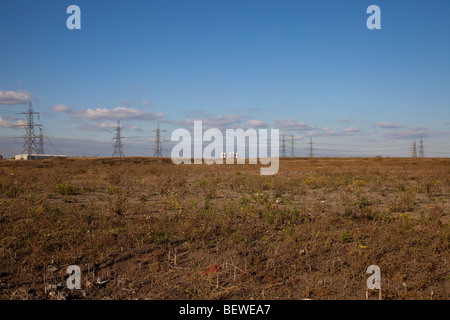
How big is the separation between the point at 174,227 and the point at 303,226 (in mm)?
3286

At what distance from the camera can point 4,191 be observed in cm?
1171

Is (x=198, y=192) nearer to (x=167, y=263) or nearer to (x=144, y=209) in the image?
(x=144, y=209)

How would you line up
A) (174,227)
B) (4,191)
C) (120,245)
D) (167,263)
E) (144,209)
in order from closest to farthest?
(167,263) < (120,245) < (174,227) < (144,209) < (4,191)

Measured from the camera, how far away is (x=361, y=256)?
18.3ft
